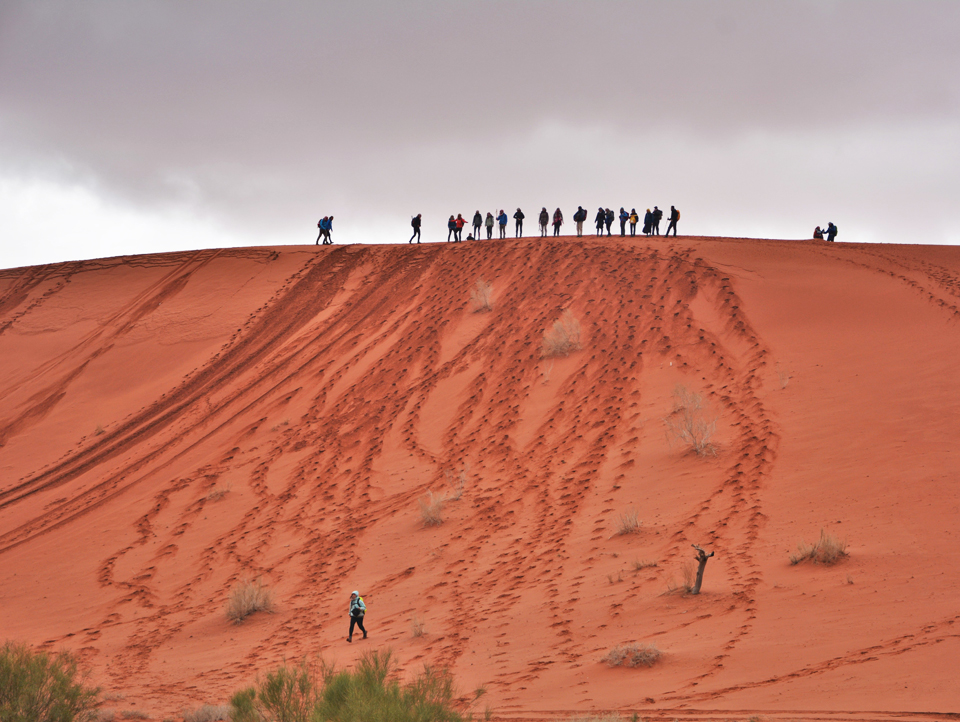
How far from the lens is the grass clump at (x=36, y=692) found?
773 centimetres

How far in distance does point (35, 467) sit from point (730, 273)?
1885 cm

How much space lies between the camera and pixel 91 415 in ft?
76.0

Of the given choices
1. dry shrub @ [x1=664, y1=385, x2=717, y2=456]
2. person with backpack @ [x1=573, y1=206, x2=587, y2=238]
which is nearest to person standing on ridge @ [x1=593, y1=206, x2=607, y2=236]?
person with backpack @ [x1=573, y1=206, x2=587, y2=238]

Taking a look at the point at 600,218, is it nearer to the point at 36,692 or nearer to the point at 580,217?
the point at 580,217

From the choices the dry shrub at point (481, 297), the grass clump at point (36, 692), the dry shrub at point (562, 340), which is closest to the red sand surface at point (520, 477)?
the dry shrub at point (481, 297)

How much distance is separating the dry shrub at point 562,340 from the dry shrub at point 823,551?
10.4m

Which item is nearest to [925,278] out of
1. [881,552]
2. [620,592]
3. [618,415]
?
[618,415]

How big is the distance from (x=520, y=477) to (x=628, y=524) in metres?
3.34

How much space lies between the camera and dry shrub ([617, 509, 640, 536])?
12344mm

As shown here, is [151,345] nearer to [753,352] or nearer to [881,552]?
[753,352]

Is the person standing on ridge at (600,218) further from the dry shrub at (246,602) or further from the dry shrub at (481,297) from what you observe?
the dry shrub at (246,602)

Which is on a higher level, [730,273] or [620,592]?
[730,273]

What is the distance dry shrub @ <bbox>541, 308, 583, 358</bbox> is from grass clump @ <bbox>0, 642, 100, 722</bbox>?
1381 centimetres

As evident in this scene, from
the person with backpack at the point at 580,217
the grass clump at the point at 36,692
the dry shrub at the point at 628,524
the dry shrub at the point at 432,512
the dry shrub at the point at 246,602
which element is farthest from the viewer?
the person with backpack at the point at 580,217
